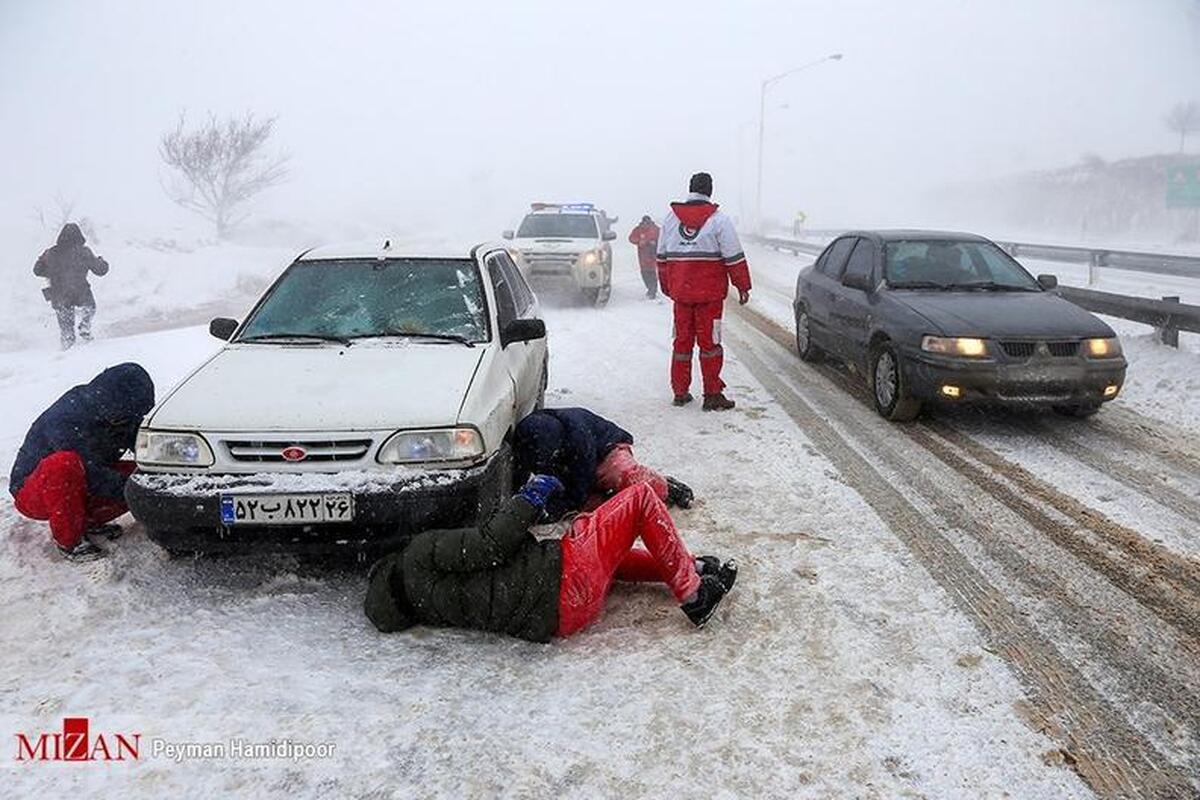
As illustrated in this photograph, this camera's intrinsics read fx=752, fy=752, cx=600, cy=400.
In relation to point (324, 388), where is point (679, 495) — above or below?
below

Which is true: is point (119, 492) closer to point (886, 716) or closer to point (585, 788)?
point (585, 788)

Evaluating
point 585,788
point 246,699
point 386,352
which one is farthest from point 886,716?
point 386,352

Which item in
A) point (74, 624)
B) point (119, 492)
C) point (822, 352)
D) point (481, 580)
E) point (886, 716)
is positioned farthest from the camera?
point (822, 352)

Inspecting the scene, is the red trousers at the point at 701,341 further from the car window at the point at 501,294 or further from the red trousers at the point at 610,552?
the red trousers at the point at 610,552

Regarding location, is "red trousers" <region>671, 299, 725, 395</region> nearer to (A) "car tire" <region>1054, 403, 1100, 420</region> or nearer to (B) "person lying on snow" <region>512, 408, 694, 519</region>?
(B) "person lying on snow" <region>512, 408, 694, 519</region>

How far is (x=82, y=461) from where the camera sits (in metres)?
3.95

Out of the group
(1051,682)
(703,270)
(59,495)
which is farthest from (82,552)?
(703,270)

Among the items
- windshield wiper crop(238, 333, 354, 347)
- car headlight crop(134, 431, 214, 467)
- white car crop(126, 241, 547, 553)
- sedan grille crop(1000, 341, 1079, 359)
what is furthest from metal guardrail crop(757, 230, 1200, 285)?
car headlight crop(134, 431, 214, 467)

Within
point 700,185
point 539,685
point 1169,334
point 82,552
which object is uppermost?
point 700,185

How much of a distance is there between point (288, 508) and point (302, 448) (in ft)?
0.91

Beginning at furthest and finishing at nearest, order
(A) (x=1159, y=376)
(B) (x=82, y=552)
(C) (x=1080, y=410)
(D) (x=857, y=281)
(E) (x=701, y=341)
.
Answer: (A) (x=1159, y=376) → (D) (x=857, y=281) → (E) (x=701, y=341) → (C) (x=1080, y=410) → (B) (x=82, y=552)

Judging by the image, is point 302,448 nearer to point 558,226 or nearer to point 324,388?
point 324,388

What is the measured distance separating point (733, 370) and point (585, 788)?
6.64 meters

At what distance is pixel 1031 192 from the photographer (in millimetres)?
60844
